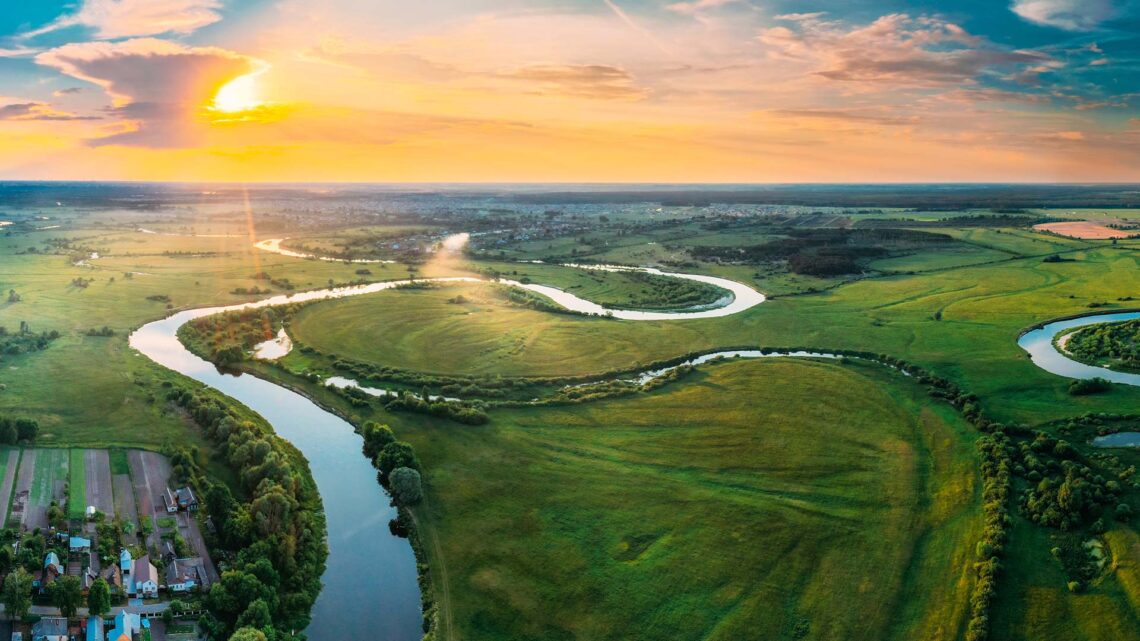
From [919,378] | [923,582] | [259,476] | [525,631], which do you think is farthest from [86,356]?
[919,378]

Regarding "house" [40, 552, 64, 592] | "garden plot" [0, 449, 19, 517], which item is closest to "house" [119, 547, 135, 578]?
"house" [40, 552, 64, 592]

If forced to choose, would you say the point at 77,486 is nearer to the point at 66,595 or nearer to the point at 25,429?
the point at 25,429

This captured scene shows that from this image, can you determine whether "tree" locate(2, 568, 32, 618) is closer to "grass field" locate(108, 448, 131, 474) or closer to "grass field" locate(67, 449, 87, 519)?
"grass field" locate(67, 449, 87, 519)

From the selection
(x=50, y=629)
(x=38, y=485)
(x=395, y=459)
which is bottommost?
(x=50, y=629)

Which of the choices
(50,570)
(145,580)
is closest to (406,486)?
(145,580)

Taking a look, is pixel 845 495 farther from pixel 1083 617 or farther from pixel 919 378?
pixel 919 378

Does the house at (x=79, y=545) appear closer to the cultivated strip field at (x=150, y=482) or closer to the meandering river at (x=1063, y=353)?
the cultivated strip field at (x=150, y=482)
